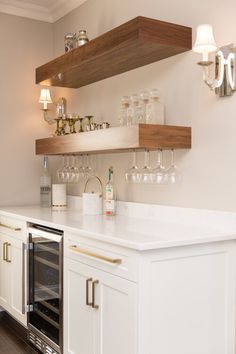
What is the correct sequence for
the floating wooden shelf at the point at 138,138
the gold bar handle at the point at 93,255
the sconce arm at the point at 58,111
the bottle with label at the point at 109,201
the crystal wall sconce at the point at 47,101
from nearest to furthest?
1. the gold bar handle at the point at 93,255
2. the floating wooden shelf at the point at 138,138
3. the bottle with label at the point at 109,201
4. the sconce arm at the point at 58,111
5. the crystal wall sconce at the point at 47,101

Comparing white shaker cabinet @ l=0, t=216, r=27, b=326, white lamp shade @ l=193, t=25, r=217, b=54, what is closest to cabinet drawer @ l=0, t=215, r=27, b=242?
white shaker cabinet @ l=0, t=216, r=27, b=326

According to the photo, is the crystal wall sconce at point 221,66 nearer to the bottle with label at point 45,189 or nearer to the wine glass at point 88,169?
the wine glass at point 88,169

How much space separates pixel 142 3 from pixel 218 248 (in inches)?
67.3

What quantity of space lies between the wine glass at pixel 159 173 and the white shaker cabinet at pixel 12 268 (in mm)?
999

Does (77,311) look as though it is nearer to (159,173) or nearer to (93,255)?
(93,255)

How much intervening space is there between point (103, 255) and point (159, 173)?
2.41 ft

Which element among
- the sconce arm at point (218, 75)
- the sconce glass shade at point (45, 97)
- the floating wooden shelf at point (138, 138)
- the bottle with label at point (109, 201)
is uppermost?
the sconce glass shade at point (45, 97)

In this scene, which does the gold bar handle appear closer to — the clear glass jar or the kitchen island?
the kitchen island

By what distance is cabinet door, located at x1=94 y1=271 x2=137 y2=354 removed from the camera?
6.44 feet

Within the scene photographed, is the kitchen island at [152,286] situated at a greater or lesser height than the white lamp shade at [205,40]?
lesser

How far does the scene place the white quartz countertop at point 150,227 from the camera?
79.6 inches

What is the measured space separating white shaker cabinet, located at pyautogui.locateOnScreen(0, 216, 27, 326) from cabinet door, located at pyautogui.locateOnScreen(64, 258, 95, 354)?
69 centimetres

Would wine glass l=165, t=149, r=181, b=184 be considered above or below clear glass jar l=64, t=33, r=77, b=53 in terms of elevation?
below

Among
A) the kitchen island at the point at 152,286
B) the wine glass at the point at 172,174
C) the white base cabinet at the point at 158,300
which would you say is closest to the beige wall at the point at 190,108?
the wine glass at the point at 172,174
